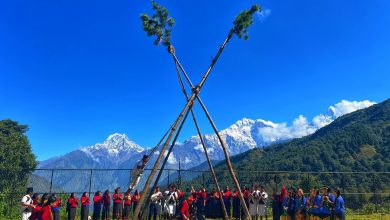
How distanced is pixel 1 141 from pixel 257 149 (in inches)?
3711

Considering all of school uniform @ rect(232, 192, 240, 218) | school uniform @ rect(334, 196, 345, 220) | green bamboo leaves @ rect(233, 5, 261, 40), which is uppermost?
green bamboo leaves @ rect(233, 5, 261, 40)

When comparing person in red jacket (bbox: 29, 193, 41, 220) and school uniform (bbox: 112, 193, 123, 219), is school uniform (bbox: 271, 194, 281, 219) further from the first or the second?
person in red jacket (bbox: 29, 193, 41, 220)

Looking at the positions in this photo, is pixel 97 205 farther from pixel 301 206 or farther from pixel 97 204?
pixel 301 206

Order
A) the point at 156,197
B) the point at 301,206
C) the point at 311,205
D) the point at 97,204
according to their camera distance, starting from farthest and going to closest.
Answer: the point at 97,204 < the point at 156,197 < the point at 301,206 < the point at 311,205

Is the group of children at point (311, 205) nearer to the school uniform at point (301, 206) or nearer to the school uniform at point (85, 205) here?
the school uniform at point (301, 206)

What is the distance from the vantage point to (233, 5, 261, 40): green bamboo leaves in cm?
1505

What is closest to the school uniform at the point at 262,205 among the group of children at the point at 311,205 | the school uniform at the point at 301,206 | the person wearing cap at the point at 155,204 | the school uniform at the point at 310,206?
the group of children at the point at 311,205

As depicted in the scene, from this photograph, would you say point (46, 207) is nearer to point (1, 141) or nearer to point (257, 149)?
point (1, 141)

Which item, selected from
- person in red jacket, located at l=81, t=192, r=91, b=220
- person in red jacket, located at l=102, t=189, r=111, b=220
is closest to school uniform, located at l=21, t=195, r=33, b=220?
person in red jacket, located at l=81, t=192, r=91, b=220

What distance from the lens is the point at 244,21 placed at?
599 inches

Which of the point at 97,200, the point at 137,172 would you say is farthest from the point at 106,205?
the point at 137,172

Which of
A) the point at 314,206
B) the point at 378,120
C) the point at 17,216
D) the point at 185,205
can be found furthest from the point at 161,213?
the point at 378,120

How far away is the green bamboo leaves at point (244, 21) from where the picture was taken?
49.4 feet

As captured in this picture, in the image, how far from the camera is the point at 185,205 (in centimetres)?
1772
